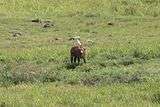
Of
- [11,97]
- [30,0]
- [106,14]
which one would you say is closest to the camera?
[11,97]

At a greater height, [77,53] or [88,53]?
[77,53]

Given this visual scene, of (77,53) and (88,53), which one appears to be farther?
(88,53)

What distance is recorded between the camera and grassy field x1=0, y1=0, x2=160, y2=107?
15570mm

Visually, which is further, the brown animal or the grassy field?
the brown animal

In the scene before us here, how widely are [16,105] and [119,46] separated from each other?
11.4 m

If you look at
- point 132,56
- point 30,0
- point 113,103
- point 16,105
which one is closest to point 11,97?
point 16,105

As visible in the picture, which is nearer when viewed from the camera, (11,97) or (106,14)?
(11,97)

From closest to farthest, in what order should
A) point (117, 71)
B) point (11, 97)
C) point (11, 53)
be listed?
1. point (11, 97)
2. point (117, 71)
3. point (11, 53)

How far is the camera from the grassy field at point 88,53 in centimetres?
1557

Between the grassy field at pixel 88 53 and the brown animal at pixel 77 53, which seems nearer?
the grassy field at pixel 88 53

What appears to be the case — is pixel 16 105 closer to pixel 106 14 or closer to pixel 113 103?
pixel 113 103

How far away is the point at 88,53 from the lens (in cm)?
2356

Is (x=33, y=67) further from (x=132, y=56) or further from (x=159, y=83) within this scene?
(x=159, y=83)

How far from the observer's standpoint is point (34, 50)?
80.7 feet
